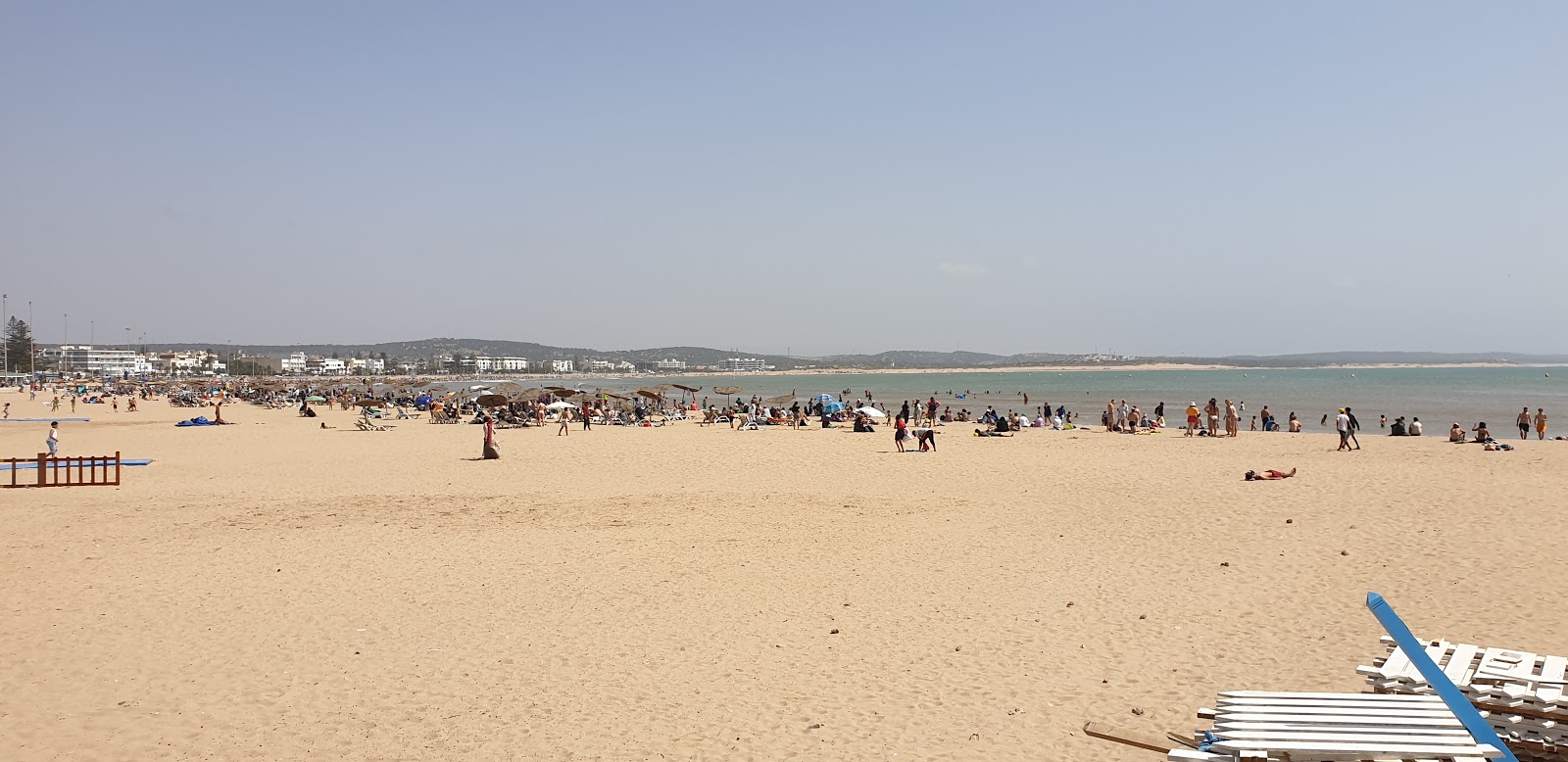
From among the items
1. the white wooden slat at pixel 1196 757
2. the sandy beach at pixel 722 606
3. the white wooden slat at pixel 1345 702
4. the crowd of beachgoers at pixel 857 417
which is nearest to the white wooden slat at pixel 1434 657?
the white wooden slat at pixel 1345 702

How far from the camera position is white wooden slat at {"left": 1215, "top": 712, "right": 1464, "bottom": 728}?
153 inches

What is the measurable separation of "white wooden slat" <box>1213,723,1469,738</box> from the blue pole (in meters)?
0.06

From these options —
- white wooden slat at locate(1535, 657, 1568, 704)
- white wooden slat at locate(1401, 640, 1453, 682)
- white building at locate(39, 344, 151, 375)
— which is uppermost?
white wooden slat at locate(1535, 657, 1568, 704)

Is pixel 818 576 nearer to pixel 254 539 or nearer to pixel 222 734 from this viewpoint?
pixel 222 734

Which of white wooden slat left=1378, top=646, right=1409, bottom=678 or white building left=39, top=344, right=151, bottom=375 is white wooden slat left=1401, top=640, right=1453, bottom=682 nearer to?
white wooden slat left=1378, top=646, right=1409, bottom=678

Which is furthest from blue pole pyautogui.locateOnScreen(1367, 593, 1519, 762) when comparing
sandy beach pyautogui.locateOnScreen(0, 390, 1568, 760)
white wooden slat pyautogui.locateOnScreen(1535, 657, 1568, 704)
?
sandy beach pyautogui.locateOnScreen(0, 390, 1568, 760)

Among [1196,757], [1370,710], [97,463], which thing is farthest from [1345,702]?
[97,463]

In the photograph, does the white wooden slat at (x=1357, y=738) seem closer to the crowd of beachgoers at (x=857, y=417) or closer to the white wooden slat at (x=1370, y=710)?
the white wooden slat at (x=1370, y=710)

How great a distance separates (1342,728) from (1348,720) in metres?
0.06

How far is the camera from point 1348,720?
3.93 m

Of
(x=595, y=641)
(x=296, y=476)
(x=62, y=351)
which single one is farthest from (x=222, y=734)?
(x=62, y=351)

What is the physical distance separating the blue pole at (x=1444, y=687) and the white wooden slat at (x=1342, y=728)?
2.2 inches

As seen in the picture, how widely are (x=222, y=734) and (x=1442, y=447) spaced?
2471 centimetres

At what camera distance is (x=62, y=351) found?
168375 millimetres
